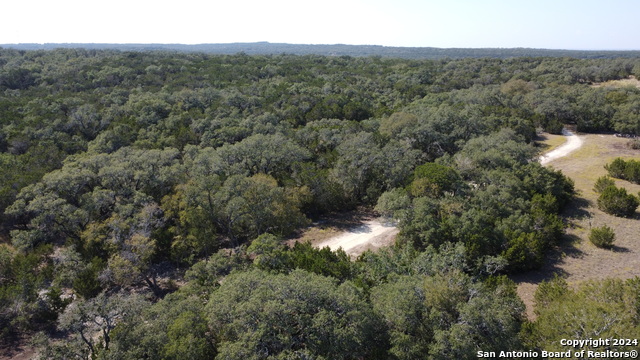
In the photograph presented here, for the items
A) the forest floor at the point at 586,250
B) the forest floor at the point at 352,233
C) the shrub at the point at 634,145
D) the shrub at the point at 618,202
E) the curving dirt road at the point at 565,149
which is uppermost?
the shrub at the point at 634,145

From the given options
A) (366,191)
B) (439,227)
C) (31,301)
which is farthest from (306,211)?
(31,301)

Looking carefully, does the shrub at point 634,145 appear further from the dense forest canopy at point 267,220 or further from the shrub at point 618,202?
the shrub at point 618,202

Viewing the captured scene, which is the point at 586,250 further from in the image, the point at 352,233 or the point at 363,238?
the point at 352,233

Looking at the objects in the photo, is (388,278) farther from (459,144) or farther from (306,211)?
(459,144)

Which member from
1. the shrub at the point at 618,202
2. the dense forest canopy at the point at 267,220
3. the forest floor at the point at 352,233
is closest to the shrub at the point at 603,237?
the dense forest canopy at the point at 267,220

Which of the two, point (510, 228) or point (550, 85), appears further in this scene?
point (550, 85)

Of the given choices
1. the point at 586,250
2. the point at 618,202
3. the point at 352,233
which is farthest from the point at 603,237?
the point at 352,233

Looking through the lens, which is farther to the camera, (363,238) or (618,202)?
(618,202)
